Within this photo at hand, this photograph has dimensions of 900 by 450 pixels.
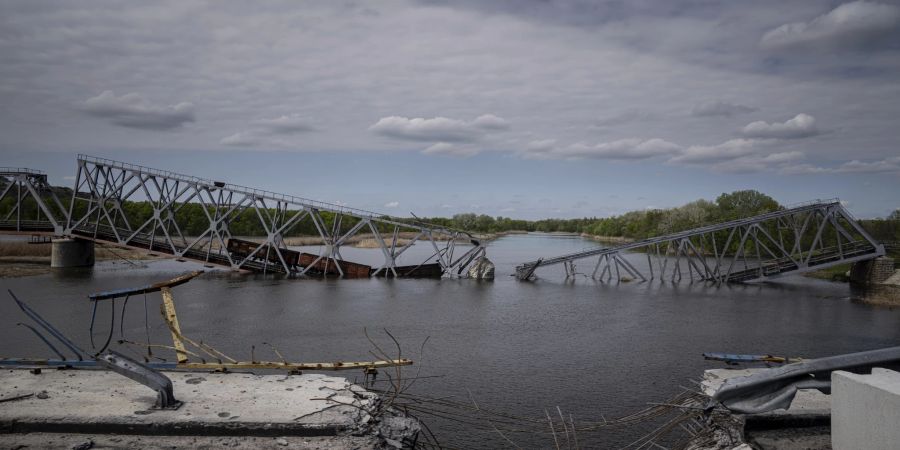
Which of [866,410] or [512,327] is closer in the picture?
[866,410]

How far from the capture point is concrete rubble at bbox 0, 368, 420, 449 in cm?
902

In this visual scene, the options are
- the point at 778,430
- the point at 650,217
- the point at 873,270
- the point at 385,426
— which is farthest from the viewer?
the point at 650,217

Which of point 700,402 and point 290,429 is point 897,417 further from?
point 290,429

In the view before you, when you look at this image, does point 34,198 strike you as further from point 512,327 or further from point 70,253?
point 512,327

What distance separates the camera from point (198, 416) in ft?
30.9

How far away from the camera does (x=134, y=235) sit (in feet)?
146

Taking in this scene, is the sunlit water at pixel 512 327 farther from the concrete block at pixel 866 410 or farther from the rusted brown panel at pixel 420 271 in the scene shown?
the concrete block at pixel 866 410

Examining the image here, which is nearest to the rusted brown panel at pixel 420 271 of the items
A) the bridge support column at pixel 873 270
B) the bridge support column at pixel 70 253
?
the bridge support column at pixel 70 253

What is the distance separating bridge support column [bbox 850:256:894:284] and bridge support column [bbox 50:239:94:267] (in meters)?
58.7

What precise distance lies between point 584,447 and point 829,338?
16.2 m

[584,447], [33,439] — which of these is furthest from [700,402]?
[33,439]

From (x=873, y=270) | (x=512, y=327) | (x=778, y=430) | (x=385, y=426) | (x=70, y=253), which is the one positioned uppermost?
(x=873, y=270)

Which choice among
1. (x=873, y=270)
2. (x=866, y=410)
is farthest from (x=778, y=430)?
(x=873, y=270)

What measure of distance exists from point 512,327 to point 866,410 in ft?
58.2
